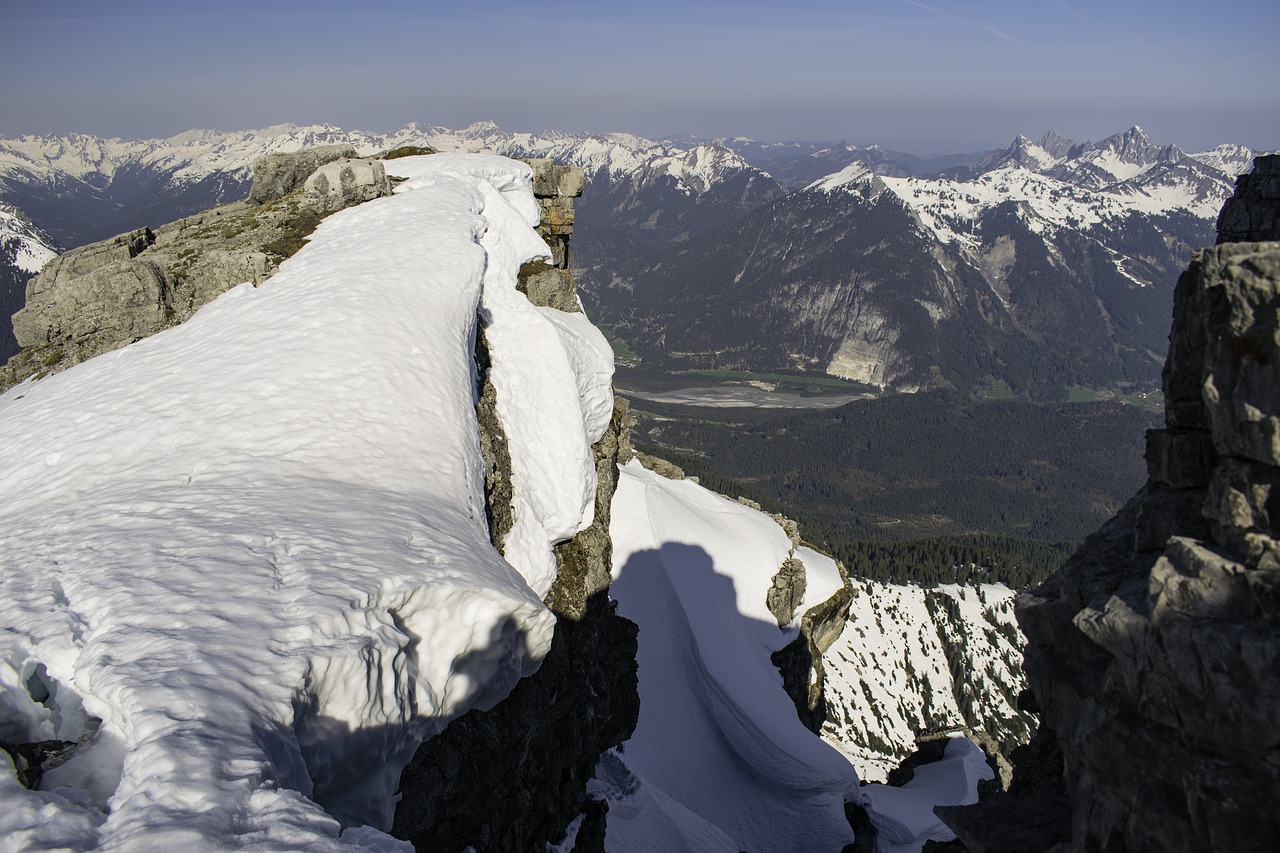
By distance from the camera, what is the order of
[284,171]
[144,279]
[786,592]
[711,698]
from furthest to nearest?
[786,592]
[711,698]
[284,171]
[144,279]

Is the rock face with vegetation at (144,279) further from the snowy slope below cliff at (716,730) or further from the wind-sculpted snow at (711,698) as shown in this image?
the wind-sculpted snow at (711,698)

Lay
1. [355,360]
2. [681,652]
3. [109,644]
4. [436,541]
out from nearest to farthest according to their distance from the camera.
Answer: [109,644]
[436,541]
[355,360]
[681,652]

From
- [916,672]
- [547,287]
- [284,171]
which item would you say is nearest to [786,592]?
[547,287]

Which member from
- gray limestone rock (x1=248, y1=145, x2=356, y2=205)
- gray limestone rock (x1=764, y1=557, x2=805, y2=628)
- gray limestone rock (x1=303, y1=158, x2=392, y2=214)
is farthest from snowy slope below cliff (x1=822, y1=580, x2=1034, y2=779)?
gray limestone rock (x1=248, y1=145, x2=356, y2=205)

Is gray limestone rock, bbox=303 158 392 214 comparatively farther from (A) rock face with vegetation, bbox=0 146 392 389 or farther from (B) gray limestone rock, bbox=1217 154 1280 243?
(B) gray limestone rock, bbox=1217 154 1280 243

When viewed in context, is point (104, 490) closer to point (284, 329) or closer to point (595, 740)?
point (284, 329)

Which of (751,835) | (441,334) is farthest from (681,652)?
(441,334)

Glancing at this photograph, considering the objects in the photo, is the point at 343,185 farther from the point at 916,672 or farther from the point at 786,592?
the point at 916,672
